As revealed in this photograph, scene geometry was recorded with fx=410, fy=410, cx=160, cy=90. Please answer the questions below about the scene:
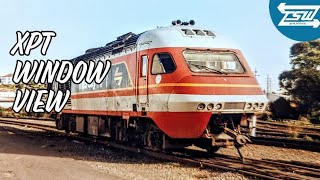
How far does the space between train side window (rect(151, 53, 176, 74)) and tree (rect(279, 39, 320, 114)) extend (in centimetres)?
2660

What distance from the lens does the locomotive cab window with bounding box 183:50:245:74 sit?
11.8 meters

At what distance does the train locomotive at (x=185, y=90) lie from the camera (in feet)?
37.0

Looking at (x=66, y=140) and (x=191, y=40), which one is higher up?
(x=191, y=40)

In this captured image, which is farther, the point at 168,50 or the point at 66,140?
the point at 66,140

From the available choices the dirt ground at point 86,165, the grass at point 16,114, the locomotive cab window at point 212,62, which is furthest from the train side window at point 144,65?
the grass at point 16,114

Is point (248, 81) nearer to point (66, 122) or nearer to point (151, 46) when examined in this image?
point (151, 46)

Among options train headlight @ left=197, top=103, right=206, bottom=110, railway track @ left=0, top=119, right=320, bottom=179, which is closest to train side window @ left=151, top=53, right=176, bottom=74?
train headlight @ left=197, top=103, right=206, bottom=110

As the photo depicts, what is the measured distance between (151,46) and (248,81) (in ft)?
10.2

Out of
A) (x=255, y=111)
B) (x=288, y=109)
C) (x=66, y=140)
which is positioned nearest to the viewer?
(x=255, y=111)

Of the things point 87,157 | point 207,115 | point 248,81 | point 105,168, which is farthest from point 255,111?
point 87,157

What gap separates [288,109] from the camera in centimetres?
3719

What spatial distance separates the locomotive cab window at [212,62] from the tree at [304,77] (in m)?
25.5

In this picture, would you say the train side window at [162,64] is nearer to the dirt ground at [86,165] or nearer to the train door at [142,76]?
the train door at [142,76]

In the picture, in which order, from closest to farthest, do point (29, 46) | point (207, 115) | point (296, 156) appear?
point (207, 115)
point (296, 156)
point (29, 46)
